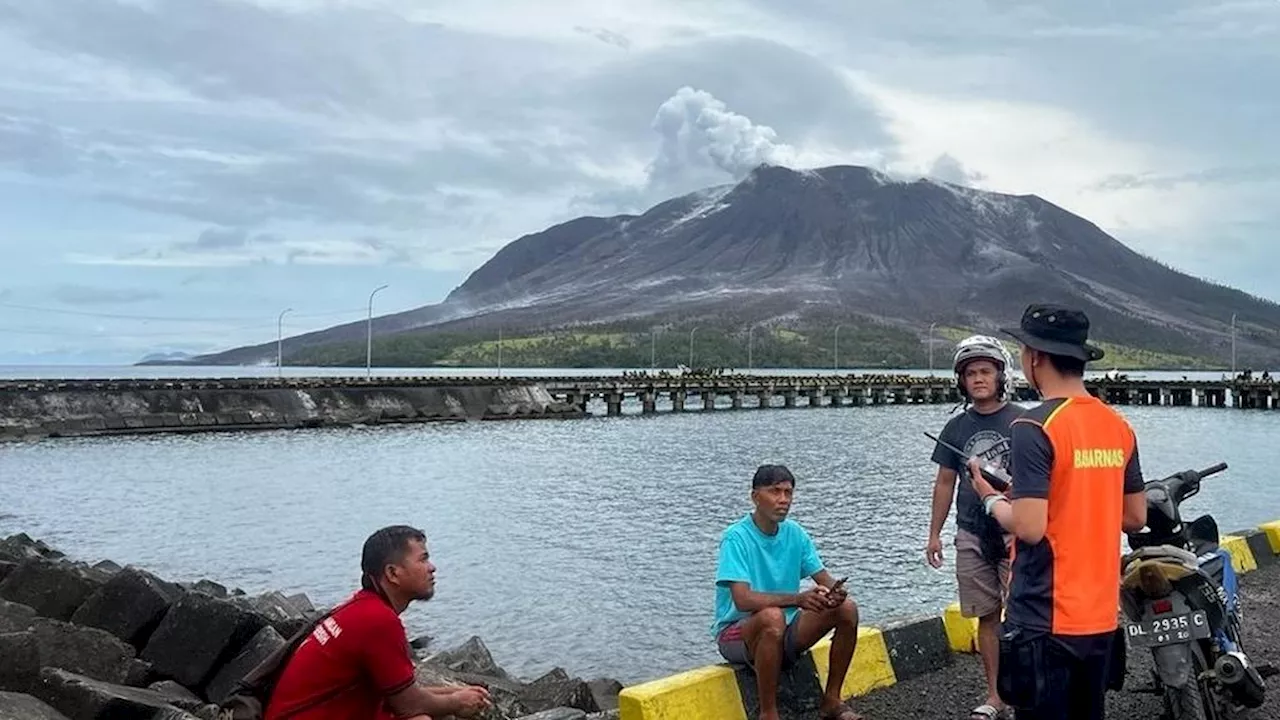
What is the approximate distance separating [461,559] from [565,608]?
487 cm

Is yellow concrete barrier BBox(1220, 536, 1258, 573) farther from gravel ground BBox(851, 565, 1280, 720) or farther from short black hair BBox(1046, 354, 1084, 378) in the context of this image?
short black hair BBox(1046, 354, 1084, 378)

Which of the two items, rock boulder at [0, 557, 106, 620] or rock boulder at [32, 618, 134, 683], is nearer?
rock boulder at [32, 618, 134, 683]

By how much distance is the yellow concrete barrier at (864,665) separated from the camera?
6.63m

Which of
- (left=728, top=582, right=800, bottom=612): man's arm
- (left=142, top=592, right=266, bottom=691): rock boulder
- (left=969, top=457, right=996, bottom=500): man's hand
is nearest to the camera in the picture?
(left=969, top=457, right=996, bottom=500): man's hand

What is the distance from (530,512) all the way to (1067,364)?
74.2ft

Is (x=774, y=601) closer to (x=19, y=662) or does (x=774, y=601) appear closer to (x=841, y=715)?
(x=841, y=715)

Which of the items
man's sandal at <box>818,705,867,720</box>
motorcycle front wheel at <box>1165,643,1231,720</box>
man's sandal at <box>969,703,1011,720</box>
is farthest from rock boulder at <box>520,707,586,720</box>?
motorcycle front wheel at <box>1165,643,1231,720</box>

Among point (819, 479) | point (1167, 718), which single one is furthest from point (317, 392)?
point (1167, 718)

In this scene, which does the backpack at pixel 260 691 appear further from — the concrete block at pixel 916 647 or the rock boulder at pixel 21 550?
the rock boulder at pixel 21 550

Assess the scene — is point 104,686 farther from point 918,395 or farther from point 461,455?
point 918,395

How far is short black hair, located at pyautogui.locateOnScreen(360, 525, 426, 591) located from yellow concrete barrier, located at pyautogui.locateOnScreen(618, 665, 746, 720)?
1.83 metres

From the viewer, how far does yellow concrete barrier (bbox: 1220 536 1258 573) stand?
10.2 metres

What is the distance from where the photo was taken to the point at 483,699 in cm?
471

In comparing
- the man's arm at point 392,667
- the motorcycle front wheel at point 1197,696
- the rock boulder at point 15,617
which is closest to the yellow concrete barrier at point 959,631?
the motorcycle front wheel at point 1197,696
